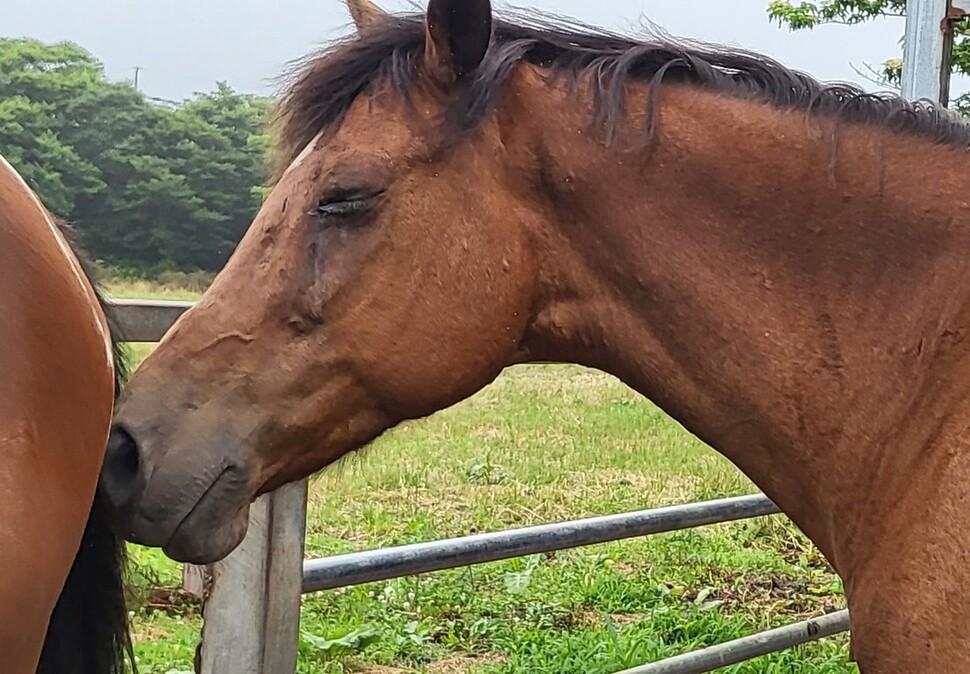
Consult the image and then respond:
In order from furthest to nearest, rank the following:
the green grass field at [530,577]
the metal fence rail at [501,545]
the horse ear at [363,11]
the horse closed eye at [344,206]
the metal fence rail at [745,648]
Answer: the green grass field at [530,577]
the metal fence rail at [745,648]
the metal fence rail at [501,545]
the horse ear at [363,11]
the horse closed eye at [344,206]

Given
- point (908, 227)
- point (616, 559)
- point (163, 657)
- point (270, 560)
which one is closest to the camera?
point (908, 227)

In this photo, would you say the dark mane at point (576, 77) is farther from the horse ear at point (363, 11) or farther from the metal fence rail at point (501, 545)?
the metal fence rail at point (501, 545)

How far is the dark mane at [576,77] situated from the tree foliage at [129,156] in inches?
9.8

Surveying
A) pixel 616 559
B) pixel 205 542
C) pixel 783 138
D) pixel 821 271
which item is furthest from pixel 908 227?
pixel 616 559

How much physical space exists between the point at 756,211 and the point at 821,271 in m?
0.15

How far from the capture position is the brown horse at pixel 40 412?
1.50 metres

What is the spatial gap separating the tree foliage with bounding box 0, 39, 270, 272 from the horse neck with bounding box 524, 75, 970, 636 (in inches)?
29.1

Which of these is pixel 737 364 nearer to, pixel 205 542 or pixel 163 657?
pixel 205 542

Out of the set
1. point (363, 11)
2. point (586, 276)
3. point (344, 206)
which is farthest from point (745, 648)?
point (363, 11)

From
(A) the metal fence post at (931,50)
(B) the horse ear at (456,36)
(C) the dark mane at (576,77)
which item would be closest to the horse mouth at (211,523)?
(C) the dark mane at (576,77)

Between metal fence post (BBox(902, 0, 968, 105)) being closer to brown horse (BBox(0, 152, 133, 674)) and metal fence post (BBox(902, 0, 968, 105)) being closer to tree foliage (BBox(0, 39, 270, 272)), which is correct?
tree foliage (BBox(0, 39, 270, 272))

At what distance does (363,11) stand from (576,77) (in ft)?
1.60

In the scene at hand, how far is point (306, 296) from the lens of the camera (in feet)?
5.37

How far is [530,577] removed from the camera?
4.37m
